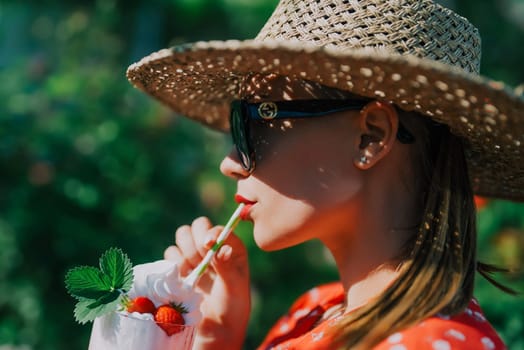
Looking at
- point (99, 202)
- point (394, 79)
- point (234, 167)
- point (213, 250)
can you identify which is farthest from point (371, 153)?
point (99, 202)

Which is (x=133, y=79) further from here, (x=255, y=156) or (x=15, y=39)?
(x=15, y=39)

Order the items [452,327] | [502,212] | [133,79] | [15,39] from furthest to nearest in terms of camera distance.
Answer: [15,39], [502,212], [133,79], [452,327]

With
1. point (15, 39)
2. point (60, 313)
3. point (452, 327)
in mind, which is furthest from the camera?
point (15, 39)

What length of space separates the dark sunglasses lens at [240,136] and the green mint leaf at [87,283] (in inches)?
16.2

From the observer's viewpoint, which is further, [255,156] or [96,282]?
[255,156]

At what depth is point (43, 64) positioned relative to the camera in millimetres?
5078

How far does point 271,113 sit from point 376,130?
0.80ft

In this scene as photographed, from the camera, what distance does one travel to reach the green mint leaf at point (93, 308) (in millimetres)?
1354

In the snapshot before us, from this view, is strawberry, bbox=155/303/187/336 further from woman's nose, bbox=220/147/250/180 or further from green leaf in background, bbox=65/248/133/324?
woman's nose, bbox=220/147/250/180

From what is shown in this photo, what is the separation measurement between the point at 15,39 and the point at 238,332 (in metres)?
9.52

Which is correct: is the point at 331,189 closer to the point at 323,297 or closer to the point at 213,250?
the point at 213,250

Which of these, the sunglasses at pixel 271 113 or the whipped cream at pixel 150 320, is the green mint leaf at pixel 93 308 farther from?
the sunglasses at pixel 271 113

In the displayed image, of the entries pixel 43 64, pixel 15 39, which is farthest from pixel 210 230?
pixel 15 39

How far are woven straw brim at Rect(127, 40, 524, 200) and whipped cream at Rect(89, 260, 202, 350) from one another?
0.47 m
